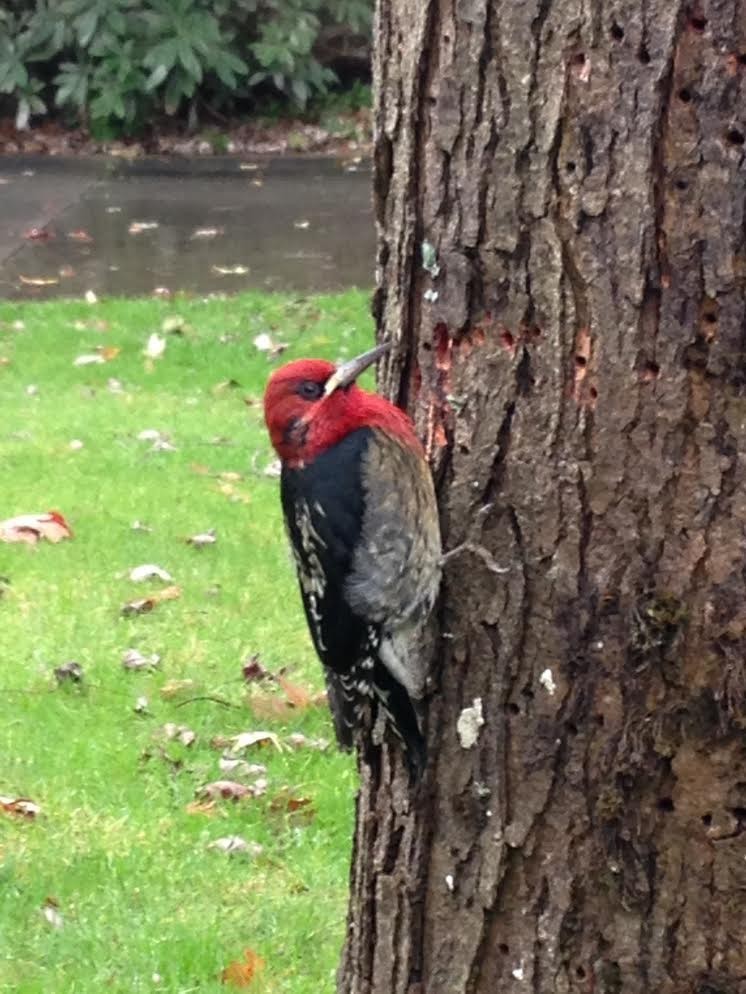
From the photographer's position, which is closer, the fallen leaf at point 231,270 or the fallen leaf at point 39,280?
the fallen leaf at point 39,280

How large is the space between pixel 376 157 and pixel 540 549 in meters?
0.76

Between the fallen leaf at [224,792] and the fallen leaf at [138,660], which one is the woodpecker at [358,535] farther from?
the fallen leaf at [138,660]

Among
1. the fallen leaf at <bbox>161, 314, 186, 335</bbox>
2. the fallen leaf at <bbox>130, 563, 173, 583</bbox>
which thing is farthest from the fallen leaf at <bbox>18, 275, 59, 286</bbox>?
the fallen leaf at <bbox>130, 563, 173, 583</bbox>

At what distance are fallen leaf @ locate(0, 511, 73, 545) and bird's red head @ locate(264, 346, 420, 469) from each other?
3.49 metres

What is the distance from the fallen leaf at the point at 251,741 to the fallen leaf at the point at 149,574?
1.30 m

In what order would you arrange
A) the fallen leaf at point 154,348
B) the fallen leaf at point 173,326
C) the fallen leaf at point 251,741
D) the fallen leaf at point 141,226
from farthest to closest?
the fallen leaf at point 141,226, the fallen leaf at point 173,326, the fallen leaf at point 154,348, the fallen leaf at point 251,741

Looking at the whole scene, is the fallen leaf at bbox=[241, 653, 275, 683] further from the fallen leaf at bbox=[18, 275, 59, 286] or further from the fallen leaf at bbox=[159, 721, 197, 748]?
the fallen leaf at bbox=[18, 275, 59, 286]

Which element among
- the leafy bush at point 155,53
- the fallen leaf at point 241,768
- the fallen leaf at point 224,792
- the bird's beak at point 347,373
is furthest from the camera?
the leafy bush at point 155,53

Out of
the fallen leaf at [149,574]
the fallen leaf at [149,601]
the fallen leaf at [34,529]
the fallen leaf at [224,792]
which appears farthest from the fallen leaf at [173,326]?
the fallen leaf at [224,792]

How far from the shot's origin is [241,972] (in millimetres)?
4090

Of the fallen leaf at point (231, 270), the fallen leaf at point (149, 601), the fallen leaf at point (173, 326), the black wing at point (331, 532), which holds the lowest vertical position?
the fallen leaf at point (149, 601)

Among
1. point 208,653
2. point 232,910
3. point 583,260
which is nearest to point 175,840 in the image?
point 232,910

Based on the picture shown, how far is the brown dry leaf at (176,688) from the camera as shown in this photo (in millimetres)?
5371

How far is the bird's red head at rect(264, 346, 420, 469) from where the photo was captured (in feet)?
10.7
